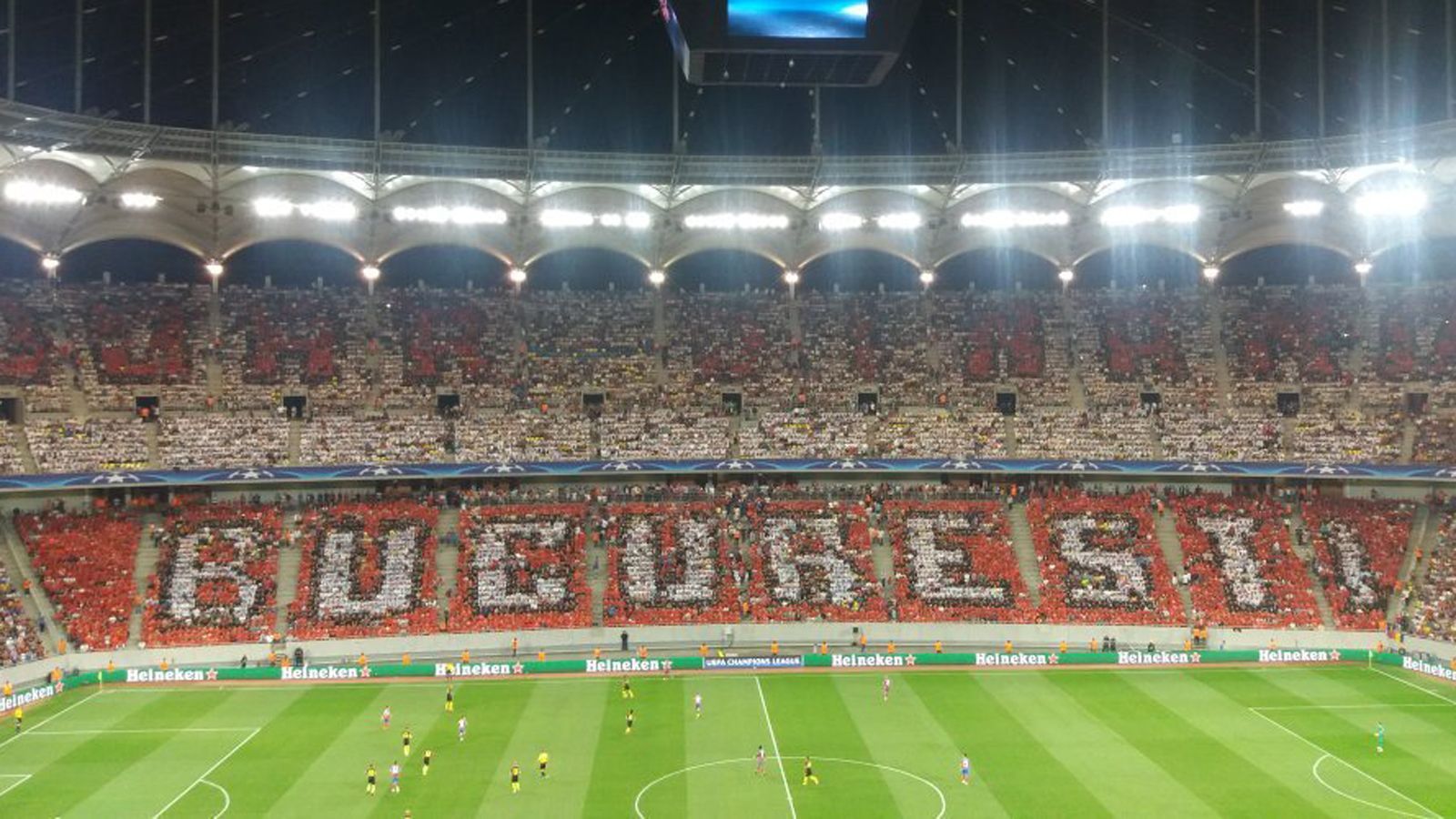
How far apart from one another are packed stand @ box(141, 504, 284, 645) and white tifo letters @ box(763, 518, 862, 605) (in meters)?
24.4

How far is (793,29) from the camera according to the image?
15.7 m

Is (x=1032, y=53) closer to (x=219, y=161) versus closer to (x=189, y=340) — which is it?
(x=219, y=161)

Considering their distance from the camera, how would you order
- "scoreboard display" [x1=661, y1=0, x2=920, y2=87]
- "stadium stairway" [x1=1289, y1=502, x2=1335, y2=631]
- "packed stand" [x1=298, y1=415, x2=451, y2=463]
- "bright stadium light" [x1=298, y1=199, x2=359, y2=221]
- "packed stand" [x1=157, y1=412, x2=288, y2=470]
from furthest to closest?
1. "packed stand" [x1=298, y1=415, x2=451, y2=463]
2. "packed stand" [x1=157, y1=412, x2=288, y2=470]
3. "bright stadium light" [x1=298, y1=199, x2=359, y2=221]
4. "stadium stairway" [x1=1289, y1=502, x2=1335, y2=631]
5. "scoreboard display" [x1=661, y1=0, x2=920, y2=87]

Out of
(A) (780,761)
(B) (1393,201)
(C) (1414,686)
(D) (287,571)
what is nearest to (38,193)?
(D) (287,571)

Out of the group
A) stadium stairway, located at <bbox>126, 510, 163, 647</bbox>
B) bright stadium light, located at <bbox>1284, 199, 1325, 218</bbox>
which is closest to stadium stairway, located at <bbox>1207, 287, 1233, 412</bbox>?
bright stadium light, located at <bbox>1284, 199, 1325, 218</bbox>

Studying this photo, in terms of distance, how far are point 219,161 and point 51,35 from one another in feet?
33.6

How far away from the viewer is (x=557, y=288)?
74.7m

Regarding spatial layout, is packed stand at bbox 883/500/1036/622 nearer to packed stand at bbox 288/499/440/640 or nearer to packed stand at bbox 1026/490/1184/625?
packed stand at bbox 1026/490/1184/625

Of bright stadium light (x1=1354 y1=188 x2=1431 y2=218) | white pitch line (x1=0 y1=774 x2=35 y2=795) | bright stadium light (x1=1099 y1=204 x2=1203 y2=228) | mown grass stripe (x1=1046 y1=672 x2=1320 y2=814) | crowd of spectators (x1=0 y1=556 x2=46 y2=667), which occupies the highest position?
bright stadium light (x1=1099 y1=204 x2=1203 y2=228)

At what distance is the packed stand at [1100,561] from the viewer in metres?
55.7

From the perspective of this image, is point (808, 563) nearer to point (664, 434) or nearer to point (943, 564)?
point (943, 564)

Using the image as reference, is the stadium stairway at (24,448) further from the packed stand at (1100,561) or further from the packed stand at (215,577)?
the packed stand at (1100,561)

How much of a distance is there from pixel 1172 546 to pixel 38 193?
Answer: 190 feet

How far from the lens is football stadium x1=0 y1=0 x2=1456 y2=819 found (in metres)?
40.0
